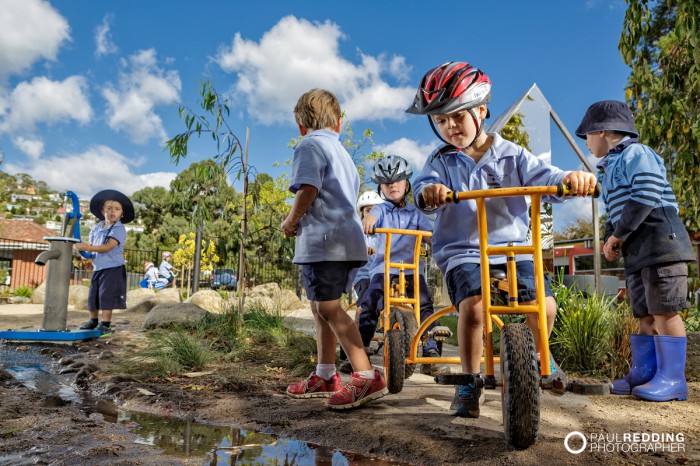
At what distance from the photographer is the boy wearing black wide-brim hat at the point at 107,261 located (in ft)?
22.2

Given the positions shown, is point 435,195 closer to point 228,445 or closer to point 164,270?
point 228,445

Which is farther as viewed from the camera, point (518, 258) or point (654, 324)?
point (654, 324)

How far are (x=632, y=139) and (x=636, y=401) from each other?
68.5 inches

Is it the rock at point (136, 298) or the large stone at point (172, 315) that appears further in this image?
the rock at point (136, 298)

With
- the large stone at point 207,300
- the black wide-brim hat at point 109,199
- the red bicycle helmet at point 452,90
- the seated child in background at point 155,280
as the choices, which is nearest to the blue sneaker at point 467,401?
the red bicycle helmet at point 452,90

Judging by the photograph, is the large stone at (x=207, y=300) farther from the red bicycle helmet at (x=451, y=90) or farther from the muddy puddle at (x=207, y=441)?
the red bicycle helmet at (x=451, y=90)

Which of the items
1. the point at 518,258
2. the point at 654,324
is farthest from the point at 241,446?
the point at 654,324

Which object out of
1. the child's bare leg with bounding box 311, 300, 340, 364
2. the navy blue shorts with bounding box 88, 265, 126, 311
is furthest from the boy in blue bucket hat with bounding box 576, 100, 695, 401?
the navy blue shorts with bounding box 88, 265, 126, 311

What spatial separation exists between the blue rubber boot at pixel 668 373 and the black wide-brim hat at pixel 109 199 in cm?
597

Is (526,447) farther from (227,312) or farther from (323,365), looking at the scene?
(227,312)

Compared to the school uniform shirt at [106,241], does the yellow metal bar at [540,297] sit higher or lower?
lower

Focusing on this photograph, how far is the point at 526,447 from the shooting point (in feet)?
7.48

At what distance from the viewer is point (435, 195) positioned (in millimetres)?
2535

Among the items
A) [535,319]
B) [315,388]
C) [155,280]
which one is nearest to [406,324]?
[315,388]
